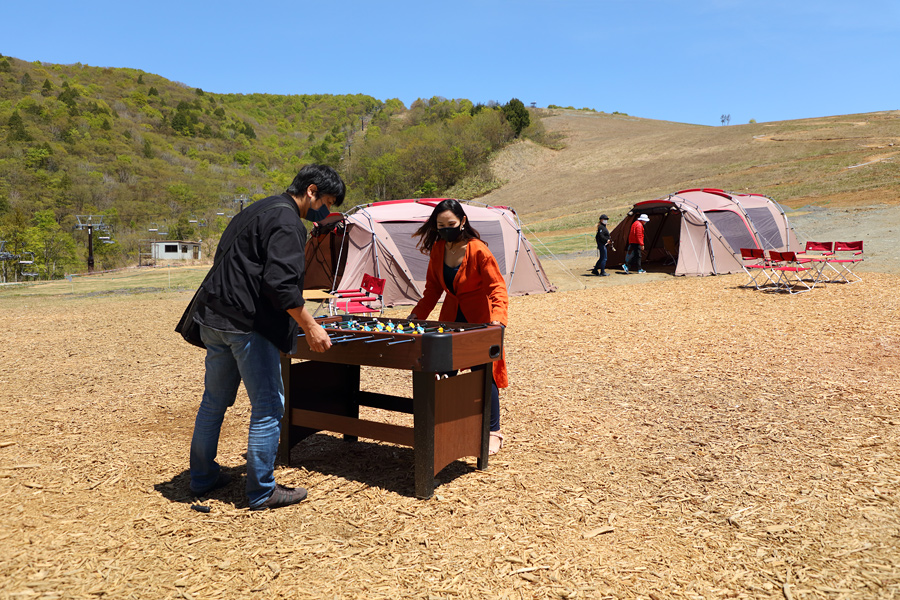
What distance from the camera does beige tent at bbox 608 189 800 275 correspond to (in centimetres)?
1709

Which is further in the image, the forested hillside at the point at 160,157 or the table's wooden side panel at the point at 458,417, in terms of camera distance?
the forested hillside at the point at 160,157

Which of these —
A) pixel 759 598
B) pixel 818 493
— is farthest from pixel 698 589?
pixel 818 493

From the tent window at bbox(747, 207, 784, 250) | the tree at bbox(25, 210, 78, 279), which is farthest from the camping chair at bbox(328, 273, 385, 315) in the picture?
the tree at bbox(25, 210, 78, 279)

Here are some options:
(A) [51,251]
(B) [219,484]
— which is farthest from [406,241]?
(A) [51,251]

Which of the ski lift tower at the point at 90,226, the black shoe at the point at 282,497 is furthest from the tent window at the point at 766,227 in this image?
the ski lift tower at the point at 90,226

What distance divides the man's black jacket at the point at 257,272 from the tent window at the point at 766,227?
17.5 meters

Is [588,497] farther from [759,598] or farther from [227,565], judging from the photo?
[227,565]

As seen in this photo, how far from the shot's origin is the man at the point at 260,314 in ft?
11.1

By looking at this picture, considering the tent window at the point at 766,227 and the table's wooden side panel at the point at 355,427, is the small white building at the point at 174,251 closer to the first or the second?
the tent window at the point at 766,227

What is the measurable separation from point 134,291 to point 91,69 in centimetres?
16956

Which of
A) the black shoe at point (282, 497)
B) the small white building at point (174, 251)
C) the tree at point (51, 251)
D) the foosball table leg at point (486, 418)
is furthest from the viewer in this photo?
the small white building at point (174, 251)

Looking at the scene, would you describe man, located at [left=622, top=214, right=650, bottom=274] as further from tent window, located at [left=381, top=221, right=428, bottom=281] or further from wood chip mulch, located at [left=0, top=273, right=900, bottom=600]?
wood chip mulch, located at [left=0, top=273, right=900, bottom=600]

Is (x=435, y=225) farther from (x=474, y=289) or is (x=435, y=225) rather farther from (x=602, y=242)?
(x=602, y=242)

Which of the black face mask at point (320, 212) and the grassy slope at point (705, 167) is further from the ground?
the grassy slope at point (705, 167)
